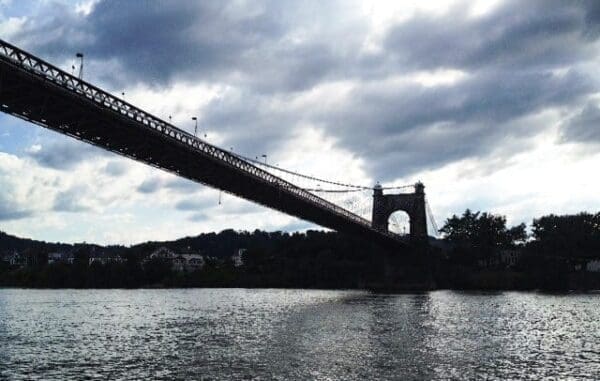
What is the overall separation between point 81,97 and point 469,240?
92164mm

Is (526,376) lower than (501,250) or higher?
Answer: lower

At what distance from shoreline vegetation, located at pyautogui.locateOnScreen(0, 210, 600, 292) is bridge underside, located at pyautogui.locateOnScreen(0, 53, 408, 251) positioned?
120ft

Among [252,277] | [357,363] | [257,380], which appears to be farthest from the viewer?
[252,277]

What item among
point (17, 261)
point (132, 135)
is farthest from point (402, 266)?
point (17, 261)

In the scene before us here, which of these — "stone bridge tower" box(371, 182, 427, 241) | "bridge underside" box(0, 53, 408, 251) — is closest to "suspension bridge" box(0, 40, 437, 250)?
"bridge underside" box(0, 53, 408, 251)

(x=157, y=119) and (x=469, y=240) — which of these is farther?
(x=469, y=240)

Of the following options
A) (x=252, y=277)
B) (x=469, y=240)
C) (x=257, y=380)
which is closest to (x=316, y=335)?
(x=257, y=380)

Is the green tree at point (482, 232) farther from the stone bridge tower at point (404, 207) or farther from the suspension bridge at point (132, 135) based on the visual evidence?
the suspension bridge at point (132, 135)

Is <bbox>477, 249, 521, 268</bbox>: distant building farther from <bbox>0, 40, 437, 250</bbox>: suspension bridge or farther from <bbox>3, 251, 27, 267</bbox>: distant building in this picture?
<bbox>3, 251, 27, 267</bbox>: distant building

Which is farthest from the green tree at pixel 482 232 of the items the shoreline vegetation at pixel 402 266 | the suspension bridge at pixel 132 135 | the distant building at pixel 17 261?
the distant building at pixel 17 261

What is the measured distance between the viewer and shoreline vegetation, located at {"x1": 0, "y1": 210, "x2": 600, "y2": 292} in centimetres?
8925

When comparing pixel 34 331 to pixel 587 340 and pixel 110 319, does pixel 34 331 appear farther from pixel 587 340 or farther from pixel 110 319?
pixel 587 340

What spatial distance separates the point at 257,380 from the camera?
17.3 m

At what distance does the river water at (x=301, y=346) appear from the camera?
61.6 feet
